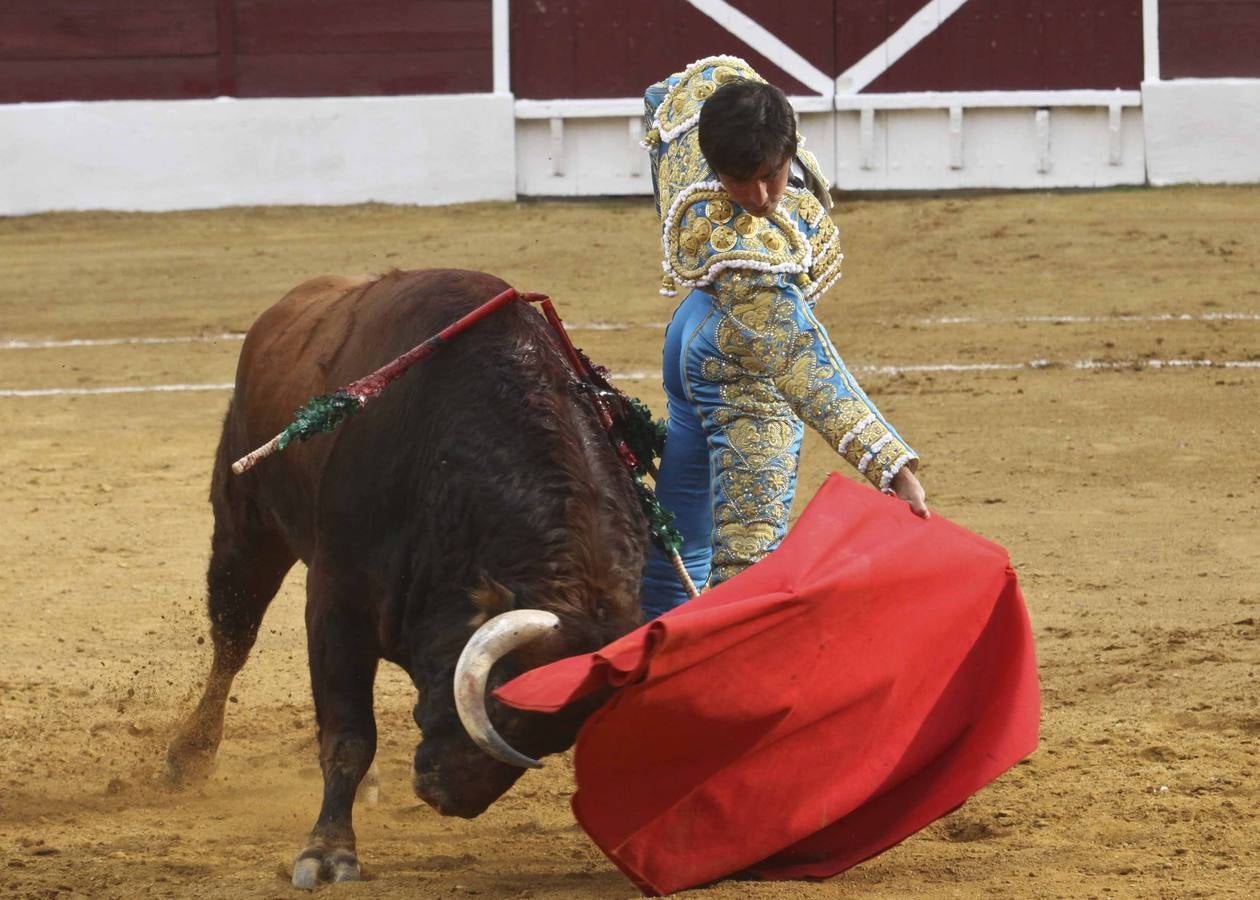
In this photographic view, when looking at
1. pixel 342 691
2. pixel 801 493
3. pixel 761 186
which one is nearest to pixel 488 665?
pixel 342 691

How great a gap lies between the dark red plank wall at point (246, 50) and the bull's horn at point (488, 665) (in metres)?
8.19

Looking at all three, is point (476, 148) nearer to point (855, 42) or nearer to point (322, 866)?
point (855, 42)

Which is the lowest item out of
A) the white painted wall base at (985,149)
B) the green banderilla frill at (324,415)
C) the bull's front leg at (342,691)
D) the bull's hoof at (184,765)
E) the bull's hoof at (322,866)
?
the bull's hoof at (184,765)

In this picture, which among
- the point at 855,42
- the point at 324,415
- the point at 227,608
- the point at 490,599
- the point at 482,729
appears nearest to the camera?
the point at 482,729

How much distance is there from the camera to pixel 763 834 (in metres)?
2.70

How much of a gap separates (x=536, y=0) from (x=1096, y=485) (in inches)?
216

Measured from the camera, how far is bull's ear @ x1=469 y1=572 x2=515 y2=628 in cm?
266

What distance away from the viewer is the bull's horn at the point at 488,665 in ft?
8.19

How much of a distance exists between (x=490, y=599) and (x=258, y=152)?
8.13 metres

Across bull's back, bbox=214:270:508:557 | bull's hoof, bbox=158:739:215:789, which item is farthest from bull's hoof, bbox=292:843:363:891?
bull's hoof, bbox=158:739:215:789

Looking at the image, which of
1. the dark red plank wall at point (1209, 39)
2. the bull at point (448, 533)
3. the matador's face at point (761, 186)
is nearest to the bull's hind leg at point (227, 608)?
the bull at point (448, 533)

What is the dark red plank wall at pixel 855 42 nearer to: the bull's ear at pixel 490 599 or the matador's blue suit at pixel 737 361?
the matador's blue suit at pixel 737 361

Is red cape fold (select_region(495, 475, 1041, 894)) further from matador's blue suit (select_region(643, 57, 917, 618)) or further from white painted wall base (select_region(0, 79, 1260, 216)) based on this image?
white painted wall base (select_region(0, 79, 1260, 216))

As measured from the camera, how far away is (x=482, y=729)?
2490 mm
